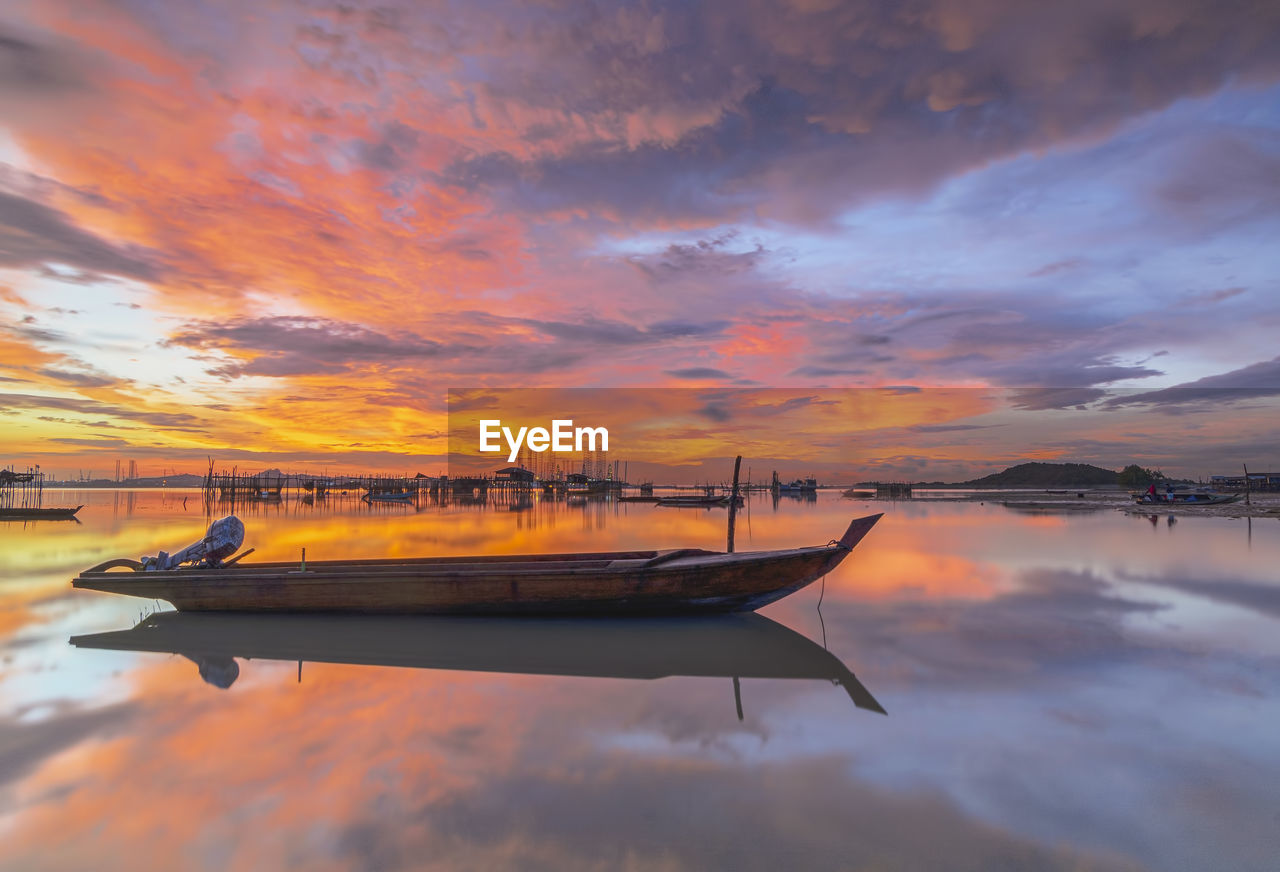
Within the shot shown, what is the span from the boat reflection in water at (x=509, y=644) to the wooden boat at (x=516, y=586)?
28cm

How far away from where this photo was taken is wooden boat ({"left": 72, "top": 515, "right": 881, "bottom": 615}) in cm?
965

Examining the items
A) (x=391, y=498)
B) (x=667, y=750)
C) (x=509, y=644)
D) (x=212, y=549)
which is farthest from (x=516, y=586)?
Answer: (x=391, y=498)

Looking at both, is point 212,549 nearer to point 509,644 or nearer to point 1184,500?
point 509,644

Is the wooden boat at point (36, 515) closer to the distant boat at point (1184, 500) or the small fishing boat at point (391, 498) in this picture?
the small fishing boat at point (391, 498)

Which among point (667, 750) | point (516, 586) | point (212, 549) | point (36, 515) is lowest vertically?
point (667, 750)

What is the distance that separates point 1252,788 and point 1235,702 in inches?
99.2

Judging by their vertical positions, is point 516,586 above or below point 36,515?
below

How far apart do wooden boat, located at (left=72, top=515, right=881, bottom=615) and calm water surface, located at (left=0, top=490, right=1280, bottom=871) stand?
0.60m

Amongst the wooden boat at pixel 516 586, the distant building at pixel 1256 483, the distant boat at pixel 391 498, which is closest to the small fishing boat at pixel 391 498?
the distant boat at pixel 391 498

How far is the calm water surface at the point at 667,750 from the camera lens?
407 cm

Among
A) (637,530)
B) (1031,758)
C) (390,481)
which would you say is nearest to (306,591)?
(1031,758)

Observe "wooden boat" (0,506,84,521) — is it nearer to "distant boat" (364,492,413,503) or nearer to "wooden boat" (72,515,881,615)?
"distant boat" (364,492,413,503)

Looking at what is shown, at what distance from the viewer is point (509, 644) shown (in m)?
8.85

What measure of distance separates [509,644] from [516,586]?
1.05 metres
